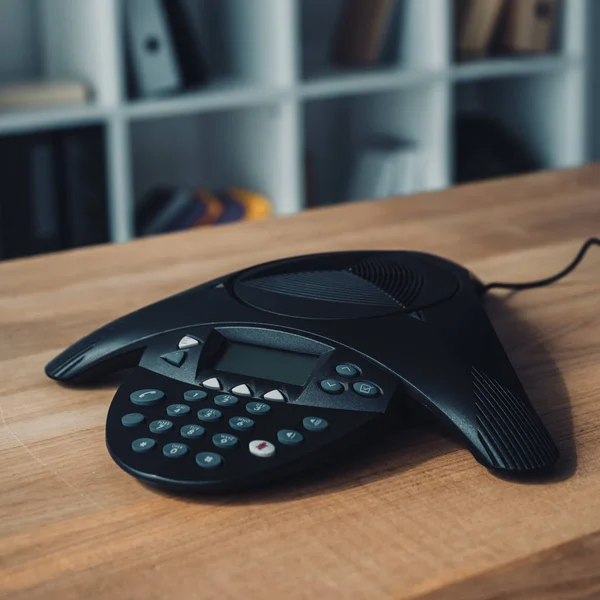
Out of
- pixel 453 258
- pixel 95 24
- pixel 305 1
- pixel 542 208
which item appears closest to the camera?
pixel 453 258

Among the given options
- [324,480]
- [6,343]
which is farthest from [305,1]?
[324,480]

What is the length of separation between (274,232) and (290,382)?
1.39 ft

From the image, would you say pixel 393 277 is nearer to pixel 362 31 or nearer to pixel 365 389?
pixel 365 389

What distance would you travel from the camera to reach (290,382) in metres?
0.53

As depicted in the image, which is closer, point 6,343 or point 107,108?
point 6,343

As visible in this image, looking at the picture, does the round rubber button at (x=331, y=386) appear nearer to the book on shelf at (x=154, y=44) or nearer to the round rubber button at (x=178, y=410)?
the round rubber button at (x=178, y=410)

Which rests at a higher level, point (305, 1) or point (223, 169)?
point (305, 1)

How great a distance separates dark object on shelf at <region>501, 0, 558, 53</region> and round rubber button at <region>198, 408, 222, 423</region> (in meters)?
2.47

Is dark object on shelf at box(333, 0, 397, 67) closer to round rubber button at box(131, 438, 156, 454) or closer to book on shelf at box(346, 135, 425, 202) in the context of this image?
book on shelf at box(346, 135, 425, 202)

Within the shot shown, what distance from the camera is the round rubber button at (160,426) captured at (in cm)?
49

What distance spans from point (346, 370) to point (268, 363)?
0.05 metres

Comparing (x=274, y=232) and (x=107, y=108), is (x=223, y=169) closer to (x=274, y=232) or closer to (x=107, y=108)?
(x=107, y=108)

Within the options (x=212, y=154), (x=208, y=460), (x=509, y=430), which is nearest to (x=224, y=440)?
(x=208, y=460)

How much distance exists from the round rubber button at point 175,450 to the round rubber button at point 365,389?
0.09m
